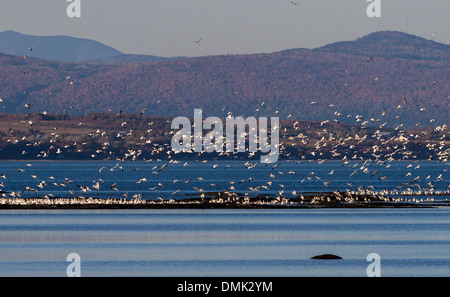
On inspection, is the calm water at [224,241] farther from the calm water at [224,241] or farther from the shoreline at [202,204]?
the shoreline at [202,204]

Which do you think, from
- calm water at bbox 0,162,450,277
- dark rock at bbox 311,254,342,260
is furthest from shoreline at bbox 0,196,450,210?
dark rock at bbox 311,254,342,260

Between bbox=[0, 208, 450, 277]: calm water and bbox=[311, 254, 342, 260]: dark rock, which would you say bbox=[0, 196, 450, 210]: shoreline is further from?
bbox=[311, 254, 342, 260]: dark rock

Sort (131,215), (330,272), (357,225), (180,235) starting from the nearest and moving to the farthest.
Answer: (330,272), (180,235), (357,225), (131,215)

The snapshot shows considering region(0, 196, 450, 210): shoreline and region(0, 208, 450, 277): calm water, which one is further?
region(0, 196, 450, 210): shoreline

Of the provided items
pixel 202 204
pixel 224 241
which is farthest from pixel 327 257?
pixel 202 204

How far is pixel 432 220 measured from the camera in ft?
280

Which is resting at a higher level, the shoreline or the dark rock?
the shoreline

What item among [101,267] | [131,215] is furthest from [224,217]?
[101,267]

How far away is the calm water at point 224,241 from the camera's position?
5281cm

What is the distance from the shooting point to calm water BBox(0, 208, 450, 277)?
52812 mm

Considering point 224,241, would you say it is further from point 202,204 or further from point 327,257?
point 202,204

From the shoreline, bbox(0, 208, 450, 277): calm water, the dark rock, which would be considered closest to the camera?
bbox(0, 208, 450, 277): calm water
